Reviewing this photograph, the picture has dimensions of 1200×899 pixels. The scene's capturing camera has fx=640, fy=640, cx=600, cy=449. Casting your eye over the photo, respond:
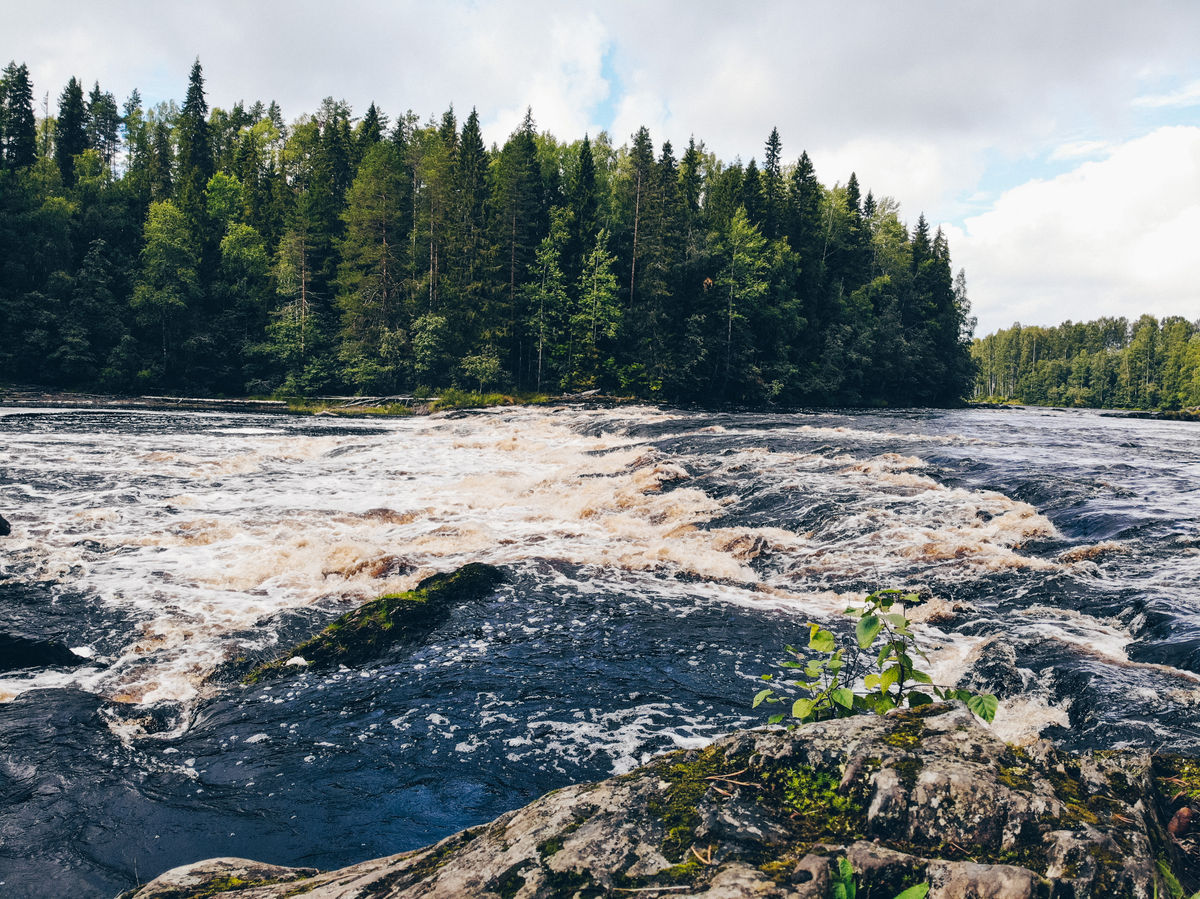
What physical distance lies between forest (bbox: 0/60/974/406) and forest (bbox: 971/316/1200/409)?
3803 centimetres

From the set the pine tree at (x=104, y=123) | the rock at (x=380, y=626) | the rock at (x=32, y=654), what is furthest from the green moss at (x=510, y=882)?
the pine tree at (x=104, y=123)

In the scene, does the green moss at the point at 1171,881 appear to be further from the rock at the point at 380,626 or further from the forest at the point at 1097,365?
the forest at the point at 1097,365

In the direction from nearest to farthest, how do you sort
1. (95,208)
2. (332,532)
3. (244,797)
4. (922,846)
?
(922,846) → (244,797) → (332,532) → (95,208)

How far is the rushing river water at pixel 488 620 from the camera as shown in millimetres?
4500

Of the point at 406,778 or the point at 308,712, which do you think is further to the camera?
the point at 308,712

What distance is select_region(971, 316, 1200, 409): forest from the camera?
93.6 m

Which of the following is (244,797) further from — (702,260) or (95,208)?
(95,208)

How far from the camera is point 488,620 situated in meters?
7.64

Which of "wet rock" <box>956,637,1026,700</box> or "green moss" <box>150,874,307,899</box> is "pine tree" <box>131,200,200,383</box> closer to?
"green moss" <box>150,874,307,899</box>

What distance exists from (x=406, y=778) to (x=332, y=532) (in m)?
6.94

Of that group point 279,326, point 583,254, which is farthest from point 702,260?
point 279,326

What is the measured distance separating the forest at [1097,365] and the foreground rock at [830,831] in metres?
84.1

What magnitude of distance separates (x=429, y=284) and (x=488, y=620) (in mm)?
45797

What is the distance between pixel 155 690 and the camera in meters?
5.83
